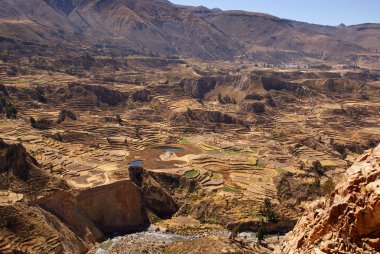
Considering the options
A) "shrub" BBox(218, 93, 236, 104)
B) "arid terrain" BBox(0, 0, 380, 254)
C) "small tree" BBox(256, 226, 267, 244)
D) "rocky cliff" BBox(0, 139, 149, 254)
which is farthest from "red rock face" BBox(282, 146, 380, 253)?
"shrub" BBox(218, 93, 236, 104)

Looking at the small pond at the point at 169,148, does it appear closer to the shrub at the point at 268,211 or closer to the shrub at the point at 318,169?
the shrub at the point at 318,169

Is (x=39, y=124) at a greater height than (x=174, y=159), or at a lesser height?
greater

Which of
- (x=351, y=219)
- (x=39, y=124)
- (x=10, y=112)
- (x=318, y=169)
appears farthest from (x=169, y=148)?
(x=351, y=219)

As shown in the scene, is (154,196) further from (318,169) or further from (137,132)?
(137,132)

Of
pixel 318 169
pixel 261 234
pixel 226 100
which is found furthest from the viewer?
pixel 226 100

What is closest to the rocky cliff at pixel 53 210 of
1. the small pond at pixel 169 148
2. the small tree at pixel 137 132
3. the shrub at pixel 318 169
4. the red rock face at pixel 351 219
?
the red rock face at pixel 351 219

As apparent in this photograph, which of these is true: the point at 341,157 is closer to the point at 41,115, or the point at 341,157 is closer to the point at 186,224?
the point at 186,224
